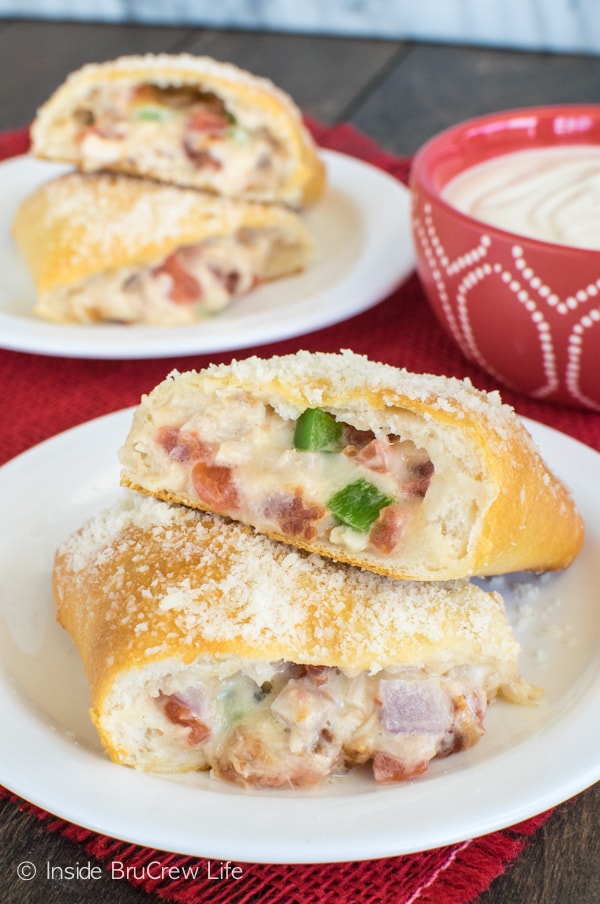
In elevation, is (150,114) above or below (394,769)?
below

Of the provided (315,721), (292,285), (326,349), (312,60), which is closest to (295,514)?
(315,721)

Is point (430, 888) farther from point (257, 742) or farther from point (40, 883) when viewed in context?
point (40, 883)

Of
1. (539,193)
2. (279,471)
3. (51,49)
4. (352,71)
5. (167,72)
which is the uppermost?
(539,193)

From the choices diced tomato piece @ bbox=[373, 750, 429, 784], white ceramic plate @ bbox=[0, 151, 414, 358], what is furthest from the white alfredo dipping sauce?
diced tomato piece @ bbox=[373, 750, 429, 784]

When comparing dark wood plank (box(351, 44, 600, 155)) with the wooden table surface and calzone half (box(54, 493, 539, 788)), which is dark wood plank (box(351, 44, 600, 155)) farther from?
calzone half (box(54, 493, 539, 788))

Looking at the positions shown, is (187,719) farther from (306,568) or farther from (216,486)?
(216,486)

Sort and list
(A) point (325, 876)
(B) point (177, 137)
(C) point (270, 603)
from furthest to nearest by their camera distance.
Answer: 1. (B) point (177, 137)
2. (C) point (270, 603)
3. (A) point (325, 876)
